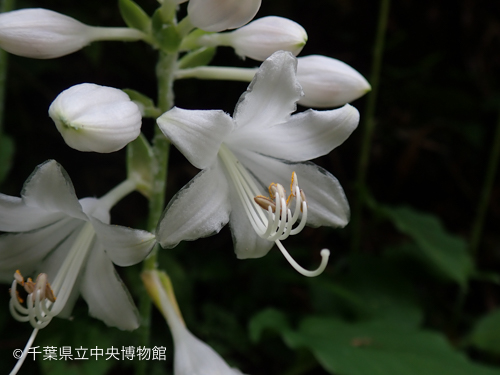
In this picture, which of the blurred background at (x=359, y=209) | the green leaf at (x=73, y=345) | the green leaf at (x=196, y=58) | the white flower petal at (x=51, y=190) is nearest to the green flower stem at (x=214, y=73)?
the green leaf at (x=196, y=58)

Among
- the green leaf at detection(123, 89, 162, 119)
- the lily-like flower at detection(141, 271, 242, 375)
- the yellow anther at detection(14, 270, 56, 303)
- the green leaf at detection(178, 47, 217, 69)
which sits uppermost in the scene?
the green leaf at detection(178, 47, 217, 69)

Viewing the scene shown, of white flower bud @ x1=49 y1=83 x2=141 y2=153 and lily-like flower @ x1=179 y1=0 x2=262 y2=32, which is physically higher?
lily-like flower @ x1=179 y1=0 x2=262 y2=32

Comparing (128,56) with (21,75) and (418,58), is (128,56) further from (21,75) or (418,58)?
(418,58)

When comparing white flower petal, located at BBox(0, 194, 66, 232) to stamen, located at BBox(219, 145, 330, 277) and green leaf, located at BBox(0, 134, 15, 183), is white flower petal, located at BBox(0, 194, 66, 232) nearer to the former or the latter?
stamen, located at BBox(219, 145, 330, 277)

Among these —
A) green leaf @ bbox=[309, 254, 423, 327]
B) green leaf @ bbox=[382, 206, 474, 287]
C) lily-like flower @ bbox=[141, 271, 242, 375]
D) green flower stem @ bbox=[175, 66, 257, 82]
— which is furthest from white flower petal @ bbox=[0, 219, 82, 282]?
green leaf @ bbox=[382, 206, 474, 287]

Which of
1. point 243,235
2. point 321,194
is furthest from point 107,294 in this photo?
point 321,194

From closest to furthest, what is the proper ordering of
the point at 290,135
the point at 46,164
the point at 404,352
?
the point at 46,164 → the point at 290,135 → the point at 404,352

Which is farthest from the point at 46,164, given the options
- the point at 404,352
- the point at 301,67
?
the point at 404,352

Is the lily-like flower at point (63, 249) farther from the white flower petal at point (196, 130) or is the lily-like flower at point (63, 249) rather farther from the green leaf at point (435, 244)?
the green leaf at point (435, 244)
